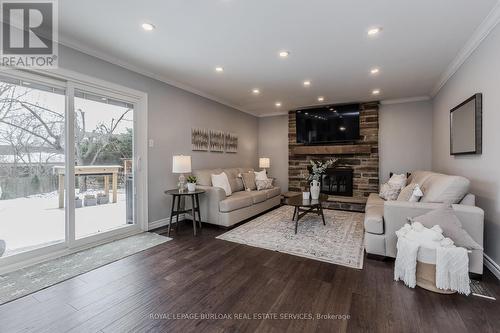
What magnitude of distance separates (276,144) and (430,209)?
465 cm

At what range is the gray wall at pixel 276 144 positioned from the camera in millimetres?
6586

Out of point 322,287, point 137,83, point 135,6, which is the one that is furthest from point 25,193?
point 322,287

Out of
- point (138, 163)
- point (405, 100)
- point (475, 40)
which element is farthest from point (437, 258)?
point (405, 100)

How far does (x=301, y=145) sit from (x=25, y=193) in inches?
214

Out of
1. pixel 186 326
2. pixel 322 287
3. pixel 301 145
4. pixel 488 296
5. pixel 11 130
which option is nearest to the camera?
pixel 186 326

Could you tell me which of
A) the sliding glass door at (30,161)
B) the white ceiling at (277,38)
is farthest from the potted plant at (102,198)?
the white ceiling at (277,38)

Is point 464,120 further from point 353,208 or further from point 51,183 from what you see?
point 51,183

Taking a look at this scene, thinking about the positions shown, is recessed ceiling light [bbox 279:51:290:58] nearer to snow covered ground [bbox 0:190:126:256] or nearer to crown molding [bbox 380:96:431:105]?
snow covered ground [bbox 0:190:126:256]

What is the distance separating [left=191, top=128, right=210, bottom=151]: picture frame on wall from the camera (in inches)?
179

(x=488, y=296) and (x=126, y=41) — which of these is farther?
(x=126, y=41)

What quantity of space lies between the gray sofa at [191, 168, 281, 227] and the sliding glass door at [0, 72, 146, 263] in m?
1.10

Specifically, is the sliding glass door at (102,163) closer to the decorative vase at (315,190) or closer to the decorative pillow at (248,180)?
the decorative pillow at (248,180)

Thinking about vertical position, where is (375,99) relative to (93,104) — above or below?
above

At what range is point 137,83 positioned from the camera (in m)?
3.49
